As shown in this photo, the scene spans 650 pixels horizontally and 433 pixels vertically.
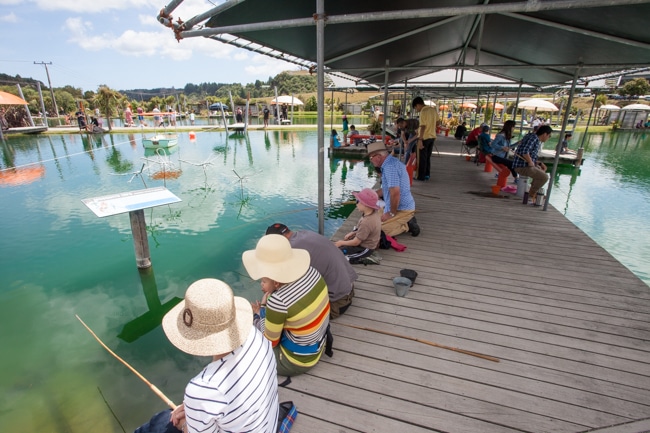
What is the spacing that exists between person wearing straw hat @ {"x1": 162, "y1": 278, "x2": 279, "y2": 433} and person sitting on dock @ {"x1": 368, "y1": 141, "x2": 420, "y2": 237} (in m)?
3.41

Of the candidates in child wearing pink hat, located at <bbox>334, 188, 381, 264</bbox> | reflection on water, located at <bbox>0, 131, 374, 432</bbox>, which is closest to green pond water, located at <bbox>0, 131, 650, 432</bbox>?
reflection on water, located at <bbox>0, 131, 374, 432</bbox>

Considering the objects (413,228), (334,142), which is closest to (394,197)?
(413,228)

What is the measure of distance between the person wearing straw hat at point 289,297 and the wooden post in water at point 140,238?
3842mm

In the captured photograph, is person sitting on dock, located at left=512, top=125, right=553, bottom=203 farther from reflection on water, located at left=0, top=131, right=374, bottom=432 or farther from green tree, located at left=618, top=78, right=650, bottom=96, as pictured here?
green tree, located at left=618, top=78, right=650, bottom=96

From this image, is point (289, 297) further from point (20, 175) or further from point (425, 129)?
point (20, 175)

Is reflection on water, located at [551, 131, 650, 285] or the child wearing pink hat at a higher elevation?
the child wearing pink hat

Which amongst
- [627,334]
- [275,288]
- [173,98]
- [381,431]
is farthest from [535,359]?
[173,98]

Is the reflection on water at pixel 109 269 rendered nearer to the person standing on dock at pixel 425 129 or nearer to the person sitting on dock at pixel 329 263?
the person sitting on dock at pixel 329 263

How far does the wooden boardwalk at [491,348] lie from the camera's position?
204 centimetres

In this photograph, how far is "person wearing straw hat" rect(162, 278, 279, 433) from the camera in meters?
1.29

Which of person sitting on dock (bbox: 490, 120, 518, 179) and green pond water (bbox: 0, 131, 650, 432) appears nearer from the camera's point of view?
green pond water (bbox: 0, 131, 650, 432)

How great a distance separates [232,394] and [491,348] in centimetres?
218

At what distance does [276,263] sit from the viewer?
6.51 feet

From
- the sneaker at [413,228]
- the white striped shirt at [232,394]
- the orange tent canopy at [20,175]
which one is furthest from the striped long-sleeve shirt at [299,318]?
the orange tent canopy at [20,175]
